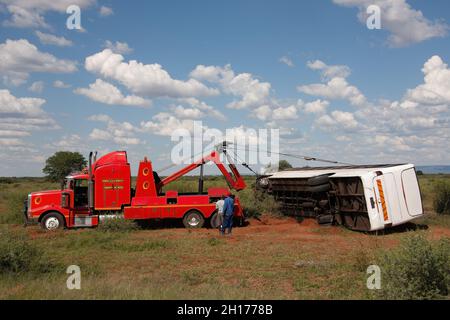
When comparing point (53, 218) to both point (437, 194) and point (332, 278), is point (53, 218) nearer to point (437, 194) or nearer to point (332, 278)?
point (332, 278)

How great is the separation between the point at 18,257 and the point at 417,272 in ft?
25.7

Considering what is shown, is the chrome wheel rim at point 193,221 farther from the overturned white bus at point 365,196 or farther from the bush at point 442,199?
the bush at point 442,199

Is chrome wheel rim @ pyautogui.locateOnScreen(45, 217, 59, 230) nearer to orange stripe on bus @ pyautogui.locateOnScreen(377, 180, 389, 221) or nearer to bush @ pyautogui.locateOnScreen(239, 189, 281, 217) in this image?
bush @ pyautogui.locateOnScreen(239, 189, 281, 217)

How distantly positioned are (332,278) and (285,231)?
797cm

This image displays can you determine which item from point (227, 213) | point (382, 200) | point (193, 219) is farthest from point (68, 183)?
point (382, 200)

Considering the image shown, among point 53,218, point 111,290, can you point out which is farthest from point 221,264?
point 53,218

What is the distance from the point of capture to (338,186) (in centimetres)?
1750

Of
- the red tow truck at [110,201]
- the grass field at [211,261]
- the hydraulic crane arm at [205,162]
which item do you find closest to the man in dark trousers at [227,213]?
the grass field at [211,261]

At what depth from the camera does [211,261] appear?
12070 mm

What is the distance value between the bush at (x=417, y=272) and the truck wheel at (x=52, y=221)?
13485 millimetres

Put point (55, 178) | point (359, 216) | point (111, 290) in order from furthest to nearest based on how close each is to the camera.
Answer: point (55, 178), point (359, 216), point (111, 290)

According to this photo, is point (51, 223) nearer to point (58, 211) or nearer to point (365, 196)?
point (58, 211)

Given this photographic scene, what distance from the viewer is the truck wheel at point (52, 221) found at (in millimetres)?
18188
